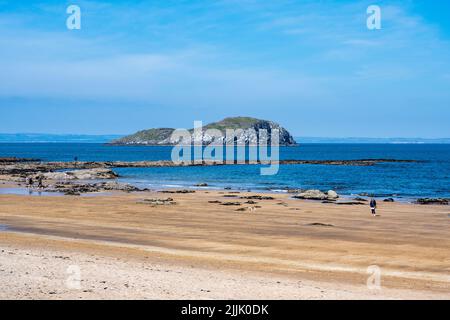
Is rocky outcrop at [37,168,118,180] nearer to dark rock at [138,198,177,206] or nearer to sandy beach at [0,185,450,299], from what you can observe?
sandy beach at [0,185,450,299]

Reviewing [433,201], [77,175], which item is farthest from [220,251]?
[77,175]

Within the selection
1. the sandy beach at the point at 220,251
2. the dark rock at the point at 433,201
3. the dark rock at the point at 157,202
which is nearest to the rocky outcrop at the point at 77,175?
the sandy beach at the point at 220,251

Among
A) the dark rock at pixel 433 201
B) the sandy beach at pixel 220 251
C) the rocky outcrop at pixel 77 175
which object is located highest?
the rocky outcrop at pixel 77 175

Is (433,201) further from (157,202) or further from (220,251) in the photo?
(220,251)

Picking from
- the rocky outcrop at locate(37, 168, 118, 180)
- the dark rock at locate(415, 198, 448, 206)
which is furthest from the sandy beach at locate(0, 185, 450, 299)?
the rocky outcrop at locate(37, 168, 118, 180)

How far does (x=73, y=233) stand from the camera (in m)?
30.6

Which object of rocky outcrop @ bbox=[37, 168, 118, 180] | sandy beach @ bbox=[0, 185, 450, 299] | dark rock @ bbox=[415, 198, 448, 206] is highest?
rocky outcrop @ bbox=[37, 168, 118, 180]

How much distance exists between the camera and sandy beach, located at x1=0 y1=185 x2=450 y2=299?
16.4 meters

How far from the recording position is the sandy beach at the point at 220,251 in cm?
1636

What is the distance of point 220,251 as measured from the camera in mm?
25781

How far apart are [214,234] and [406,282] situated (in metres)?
14.2

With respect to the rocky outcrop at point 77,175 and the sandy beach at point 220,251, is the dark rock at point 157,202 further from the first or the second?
the rocky outcrop at point 77,175

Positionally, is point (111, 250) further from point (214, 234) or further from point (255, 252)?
point (214, 234)

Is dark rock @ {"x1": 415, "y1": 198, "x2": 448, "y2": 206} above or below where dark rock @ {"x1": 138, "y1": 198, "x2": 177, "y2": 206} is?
below
